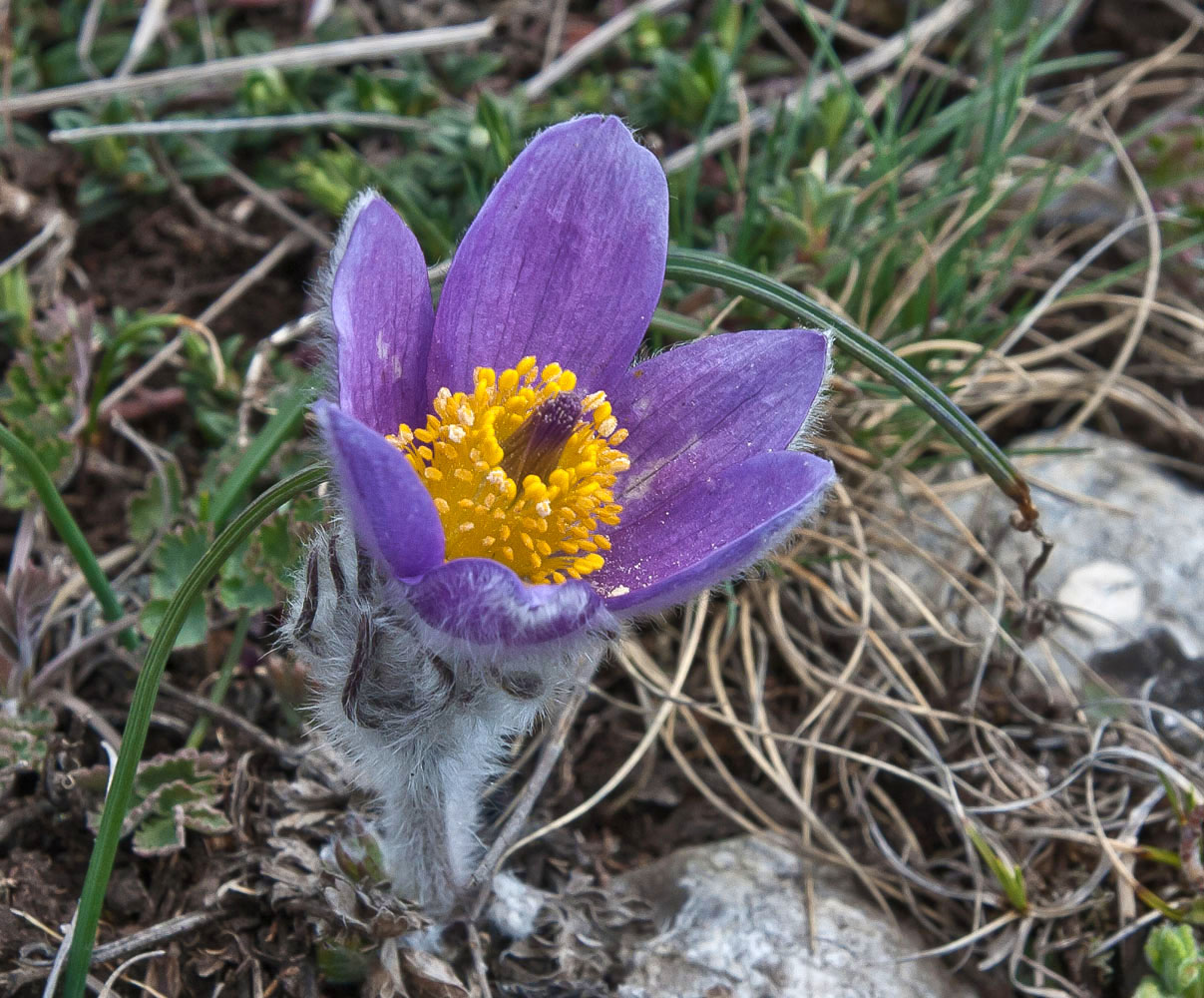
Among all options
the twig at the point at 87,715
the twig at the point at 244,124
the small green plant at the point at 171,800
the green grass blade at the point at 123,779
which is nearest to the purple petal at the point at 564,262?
the green grass blade at the point at 123,779

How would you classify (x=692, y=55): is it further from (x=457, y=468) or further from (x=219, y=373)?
(x=457, y=468)

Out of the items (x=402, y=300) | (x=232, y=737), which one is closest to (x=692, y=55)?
(x=402, y=300)

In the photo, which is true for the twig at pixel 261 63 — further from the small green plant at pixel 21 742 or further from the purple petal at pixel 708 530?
the purple petal at pixel 708 530

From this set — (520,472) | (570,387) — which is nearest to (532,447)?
(520,472)

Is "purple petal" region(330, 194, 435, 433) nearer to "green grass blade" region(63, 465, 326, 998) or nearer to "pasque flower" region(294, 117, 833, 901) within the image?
"pasque flower" region(294, 117, 833, 901)

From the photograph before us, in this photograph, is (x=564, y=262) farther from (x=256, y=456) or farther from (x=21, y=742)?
(x=21, y=742)

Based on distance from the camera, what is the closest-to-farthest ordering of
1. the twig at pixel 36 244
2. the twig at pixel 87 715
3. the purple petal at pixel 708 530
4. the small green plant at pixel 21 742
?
the purple petal at pixel 708 530, the small green plant at pixel 21 742, the twig at pixel 87 715, the twig at pixel 36 244

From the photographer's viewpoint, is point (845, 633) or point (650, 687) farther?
point (845, 633)
